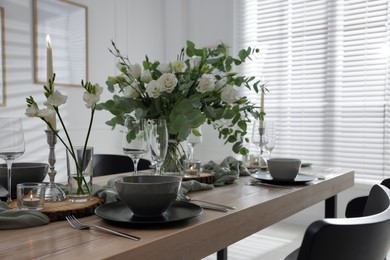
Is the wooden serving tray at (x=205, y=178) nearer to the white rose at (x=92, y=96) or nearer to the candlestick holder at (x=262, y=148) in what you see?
the candlestick holder at (x=262, y=148)

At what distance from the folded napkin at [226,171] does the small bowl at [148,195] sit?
1.95ft

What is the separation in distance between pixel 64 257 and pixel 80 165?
46cm

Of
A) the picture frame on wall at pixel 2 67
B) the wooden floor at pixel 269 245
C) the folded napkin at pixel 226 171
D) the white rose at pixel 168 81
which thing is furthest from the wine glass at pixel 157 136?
the picture frame on wall at pixel 2 67

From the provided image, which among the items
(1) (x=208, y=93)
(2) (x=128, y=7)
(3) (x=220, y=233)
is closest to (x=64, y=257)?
(3) (x=220, y=233)

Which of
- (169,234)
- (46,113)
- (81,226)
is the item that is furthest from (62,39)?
(169,234)

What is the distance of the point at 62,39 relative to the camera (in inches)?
131

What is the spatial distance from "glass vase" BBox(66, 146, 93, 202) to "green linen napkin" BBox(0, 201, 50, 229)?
17cm

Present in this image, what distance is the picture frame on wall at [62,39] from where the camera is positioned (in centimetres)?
315

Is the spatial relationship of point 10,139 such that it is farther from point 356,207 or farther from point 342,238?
point 356,207

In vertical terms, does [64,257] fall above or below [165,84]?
below

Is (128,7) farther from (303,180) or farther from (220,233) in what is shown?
(220,233)

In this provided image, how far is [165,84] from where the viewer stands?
1.35 m

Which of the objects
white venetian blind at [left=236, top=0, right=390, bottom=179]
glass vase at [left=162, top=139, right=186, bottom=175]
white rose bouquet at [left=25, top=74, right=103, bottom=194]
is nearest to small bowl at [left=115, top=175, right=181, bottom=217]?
white rose bouquet at [left=25, top=74, right=103, bottom=194]

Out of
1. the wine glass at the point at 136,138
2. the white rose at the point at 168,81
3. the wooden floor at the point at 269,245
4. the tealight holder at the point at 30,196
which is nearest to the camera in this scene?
the tealight holder at the point at 30,196
